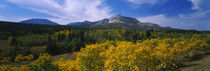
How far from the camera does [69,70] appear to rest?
14883mm

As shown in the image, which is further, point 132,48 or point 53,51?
point 53,51

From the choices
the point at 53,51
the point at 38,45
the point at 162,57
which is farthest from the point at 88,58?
the point at 38,45

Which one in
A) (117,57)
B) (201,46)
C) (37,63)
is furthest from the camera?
(201,46)

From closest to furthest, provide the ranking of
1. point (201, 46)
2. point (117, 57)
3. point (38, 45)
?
point (117, 57), point (201, 46), point (38, 45)

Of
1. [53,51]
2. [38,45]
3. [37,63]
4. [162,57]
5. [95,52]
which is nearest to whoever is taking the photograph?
[37,63]

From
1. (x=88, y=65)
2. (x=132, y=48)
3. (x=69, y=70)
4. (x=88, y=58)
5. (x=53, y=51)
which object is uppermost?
(x=132, y=48)

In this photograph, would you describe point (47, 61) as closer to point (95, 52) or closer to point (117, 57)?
point (95, 52)

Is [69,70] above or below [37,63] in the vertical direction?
below

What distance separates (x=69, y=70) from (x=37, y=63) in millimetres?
4388

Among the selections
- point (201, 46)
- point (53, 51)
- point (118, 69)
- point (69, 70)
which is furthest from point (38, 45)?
point (201, 46)

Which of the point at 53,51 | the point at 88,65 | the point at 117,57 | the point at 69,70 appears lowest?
the point at 53,51

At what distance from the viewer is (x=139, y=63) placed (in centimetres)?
1037

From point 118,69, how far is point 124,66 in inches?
32.1

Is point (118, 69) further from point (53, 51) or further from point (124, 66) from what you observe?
point (53, 51)
